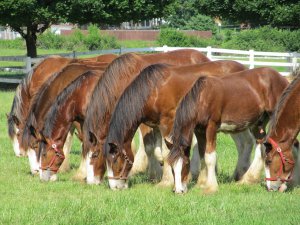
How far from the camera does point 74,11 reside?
82.1 feet

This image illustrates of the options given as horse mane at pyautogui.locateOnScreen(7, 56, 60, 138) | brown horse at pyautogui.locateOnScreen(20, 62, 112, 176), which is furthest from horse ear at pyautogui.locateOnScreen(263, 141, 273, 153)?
horse mane at pyautogui.locateOnScreen(7, 56, 60, 138)

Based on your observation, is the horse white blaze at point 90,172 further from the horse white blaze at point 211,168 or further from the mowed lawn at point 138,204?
the horse white blaze at point 211,168

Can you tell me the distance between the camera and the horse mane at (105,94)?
9.24 metres

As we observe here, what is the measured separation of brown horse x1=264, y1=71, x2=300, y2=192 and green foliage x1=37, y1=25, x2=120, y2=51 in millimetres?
40974

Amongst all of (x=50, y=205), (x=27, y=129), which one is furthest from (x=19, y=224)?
(x=27, y=129)

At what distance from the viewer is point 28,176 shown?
10.2 meters

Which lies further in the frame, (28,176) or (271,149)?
(28,176)

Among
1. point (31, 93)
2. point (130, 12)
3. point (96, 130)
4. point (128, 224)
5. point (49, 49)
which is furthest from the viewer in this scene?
point (49, 49)

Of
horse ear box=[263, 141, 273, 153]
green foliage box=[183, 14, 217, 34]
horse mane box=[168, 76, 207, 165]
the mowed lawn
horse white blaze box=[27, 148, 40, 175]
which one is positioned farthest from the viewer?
green foliage box=[183, 14, 217, 34]

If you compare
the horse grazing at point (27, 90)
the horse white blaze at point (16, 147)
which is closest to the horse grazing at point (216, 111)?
the horse grazing at point (27, 90)

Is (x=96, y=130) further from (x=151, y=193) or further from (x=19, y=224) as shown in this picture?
(x=19, y=224)

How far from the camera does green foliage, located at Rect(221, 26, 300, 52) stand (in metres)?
40.3

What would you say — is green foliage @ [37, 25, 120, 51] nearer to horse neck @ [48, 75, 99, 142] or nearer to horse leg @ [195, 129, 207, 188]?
horse neck @ [48, 75, 99, 142]

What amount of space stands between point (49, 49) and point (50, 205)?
1762 inches
